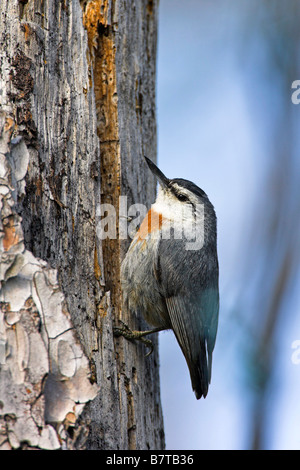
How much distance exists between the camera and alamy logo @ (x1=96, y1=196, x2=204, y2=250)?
10.5ft

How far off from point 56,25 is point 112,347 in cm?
178

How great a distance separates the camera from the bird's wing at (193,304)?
3416mm

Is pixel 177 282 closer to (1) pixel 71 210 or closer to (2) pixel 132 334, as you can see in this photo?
(2) pixel 132 334

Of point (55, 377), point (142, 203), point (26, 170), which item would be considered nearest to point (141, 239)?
point (142, 203)

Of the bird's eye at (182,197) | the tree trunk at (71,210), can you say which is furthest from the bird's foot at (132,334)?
the bird's eye at (182,197)

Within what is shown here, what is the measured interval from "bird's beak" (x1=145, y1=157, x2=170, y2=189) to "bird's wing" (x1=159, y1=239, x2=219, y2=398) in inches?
18.9

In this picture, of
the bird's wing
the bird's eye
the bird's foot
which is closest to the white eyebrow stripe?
the bird's eye

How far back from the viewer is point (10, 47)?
8.52 ft

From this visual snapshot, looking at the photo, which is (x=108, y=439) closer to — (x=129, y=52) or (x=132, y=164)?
(x=132, y=164)

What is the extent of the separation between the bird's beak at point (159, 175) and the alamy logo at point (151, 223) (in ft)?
0.72

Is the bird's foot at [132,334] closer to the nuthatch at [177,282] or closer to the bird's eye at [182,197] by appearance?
the nuthatch at [177,282]

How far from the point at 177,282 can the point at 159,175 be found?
0.77m

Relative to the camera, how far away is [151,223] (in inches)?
141

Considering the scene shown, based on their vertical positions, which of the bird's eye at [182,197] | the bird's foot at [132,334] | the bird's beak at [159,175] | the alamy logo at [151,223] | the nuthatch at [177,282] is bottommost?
the bird's foot at [132,334]
